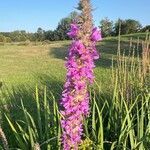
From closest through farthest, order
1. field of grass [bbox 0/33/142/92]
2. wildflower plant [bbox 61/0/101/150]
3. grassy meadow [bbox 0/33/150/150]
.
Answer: wildflower plant [bbox 61/0/101/150] < grassy meadow [bbox 0/33/150/150] < field of grass [bbox 0/33/142/92]

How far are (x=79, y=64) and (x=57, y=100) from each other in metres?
5.63

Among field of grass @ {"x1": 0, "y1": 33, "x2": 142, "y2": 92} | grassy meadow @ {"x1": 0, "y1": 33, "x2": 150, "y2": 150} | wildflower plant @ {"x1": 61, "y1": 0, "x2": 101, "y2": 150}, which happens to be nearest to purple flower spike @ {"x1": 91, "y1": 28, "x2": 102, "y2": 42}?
wildflower plant @ {"x1": 61, "y1": 0, "x2": 101, "y2": 150}

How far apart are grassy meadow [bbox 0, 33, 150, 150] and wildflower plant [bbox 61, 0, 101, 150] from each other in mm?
372

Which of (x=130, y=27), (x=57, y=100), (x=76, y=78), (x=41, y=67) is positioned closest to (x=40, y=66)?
(x=41, y=67)

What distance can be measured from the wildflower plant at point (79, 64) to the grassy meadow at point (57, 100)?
1.22 ft

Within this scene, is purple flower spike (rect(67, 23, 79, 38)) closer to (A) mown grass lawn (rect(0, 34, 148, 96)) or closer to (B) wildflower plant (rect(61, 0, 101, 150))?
(B) wildflower plant (rect(61, 0, 101, 150))

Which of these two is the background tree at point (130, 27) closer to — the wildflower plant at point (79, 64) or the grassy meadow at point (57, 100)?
the grassy meadow at point (57, 100)

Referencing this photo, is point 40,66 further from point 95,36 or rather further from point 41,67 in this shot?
point 95,36

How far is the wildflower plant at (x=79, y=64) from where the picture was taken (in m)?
2.41

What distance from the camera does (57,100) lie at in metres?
8.11

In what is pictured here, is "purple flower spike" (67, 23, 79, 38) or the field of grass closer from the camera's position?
"purple flower spike" (67, 23, 79, 38)

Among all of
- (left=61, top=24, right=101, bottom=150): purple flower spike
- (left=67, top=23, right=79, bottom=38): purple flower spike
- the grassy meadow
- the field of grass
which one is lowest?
the field of grass

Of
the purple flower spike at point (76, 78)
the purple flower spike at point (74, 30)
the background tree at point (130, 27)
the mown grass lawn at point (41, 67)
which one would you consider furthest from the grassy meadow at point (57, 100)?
the background tree at point (130, 27)

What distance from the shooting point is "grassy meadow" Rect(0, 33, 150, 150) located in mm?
3928
